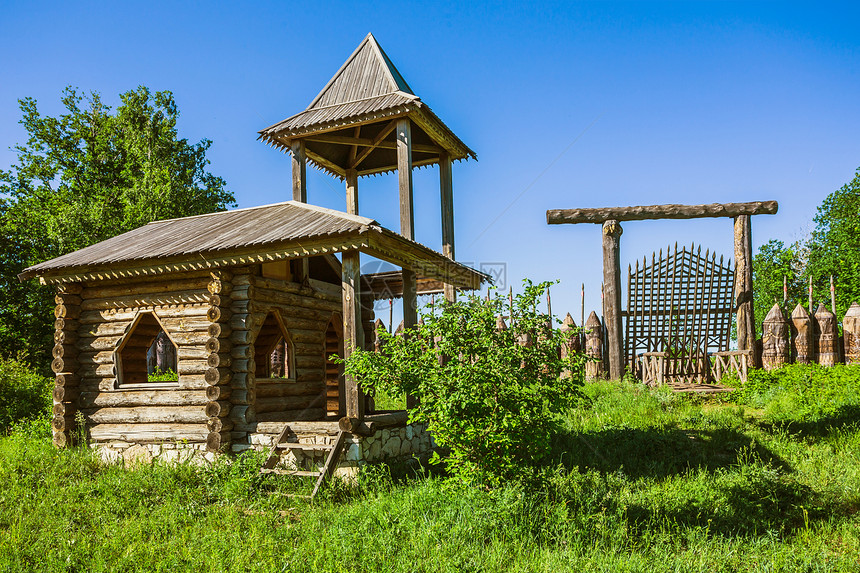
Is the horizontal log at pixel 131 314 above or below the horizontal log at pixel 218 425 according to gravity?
above

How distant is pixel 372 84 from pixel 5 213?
678 inches

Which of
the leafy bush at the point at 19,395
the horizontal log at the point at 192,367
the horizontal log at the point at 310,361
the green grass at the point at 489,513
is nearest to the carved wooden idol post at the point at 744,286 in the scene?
the green grass at the point at 489,513

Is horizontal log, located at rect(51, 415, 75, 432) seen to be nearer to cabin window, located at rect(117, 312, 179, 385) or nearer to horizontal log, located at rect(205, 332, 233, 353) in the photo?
cabin window, located at rect(117, 312, 179, 385)

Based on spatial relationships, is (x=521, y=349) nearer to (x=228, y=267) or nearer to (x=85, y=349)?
(x=228, y=267)

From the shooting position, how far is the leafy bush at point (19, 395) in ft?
46.6

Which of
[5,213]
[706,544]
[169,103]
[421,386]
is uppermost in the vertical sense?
[169,103]

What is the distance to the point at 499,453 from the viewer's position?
22.7ft

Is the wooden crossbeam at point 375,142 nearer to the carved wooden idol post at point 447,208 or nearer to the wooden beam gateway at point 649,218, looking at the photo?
the carved wooden idol post at point 447,208

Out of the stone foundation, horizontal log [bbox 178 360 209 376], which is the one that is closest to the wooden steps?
the stone foundation

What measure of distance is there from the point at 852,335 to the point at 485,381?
487 inches

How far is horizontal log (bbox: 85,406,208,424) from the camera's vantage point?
994 cm

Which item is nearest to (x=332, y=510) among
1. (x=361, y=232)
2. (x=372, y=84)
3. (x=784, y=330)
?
(x=361, y=232)

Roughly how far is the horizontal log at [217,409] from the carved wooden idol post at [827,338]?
13.5 meters

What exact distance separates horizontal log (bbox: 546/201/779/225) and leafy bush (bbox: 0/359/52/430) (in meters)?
13.2
